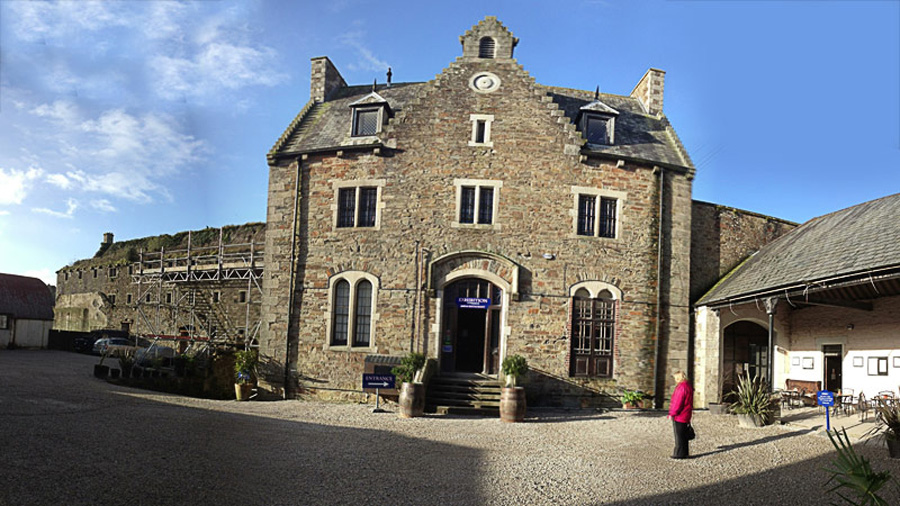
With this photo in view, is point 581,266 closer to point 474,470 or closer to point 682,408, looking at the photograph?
point 682,408

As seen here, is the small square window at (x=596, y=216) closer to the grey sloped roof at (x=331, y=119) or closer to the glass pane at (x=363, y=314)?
the glass pane at (x=363, y=314)

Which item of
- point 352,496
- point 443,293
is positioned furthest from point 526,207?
point 352,496

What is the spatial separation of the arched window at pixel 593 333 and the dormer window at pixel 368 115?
23.3 ft

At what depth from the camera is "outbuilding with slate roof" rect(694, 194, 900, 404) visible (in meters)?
11.8

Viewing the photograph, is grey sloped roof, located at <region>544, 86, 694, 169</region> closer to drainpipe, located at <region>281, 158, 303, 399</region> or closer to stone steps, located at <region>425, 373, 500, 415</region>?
stone steps, located at <region>425, 373, 500, 415</region>

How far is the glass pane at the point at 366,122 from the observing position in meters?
16.3

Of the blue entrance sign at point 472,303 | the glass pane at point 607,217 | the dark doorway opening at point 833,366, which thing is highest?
the glass pane at point 607,217

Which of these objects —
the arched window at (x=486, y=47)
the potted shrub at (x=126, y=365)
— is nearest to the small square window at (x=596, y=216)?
the arched window at (x=486, y=47)

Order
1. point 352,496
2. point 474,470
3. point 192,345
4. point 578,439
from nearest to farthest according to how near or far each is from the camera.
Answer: point 352,496
point 474,470
point 578,439
point 192,345

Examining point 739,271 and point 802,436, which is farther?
point 739,271

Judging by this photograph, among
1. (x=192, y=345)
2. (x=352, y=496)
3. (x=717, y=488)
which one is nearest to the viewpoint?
(x=352, y=496)

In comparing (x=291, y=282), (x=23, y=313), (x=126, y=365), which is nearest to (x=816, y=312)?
(x=291, y=282)

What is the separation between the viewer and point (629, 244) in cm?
1555

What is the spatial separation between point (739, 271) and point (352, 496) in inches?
515
